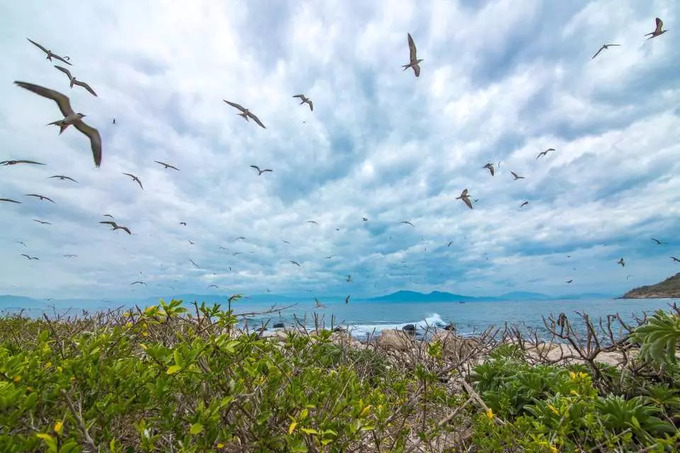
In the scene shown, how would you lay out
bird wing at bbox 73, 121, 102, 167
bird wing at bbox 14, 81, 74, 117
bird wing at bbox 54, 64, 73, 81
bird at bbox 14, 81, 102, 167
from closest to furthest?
1. bird wing at bbox 14, 81, 74, 117
2. bird at bbox 14, 81, 102, 167
3. bird wing at bbox 73, 121, 102, 167
4. bird wing at bbox 54, 64, 73, 81

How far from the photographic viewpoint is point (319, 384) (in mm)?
2979

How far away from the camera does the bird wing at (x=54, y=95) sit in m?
5.07

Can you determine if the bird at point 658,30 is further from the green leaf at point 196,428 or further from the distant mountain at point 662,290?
the distant mountain at point 662,290

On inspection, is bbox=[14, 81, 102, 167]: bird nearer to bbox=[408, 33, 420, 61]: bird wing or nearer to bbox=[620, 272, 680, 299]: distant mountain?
bbox=[408, 33, 420, 61]: bird wing

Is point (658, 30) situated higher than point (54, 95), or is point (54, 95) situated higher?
point (658, 30)

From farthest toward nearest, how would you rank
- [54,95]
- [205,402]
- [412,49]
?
[412,49] < [54,95] < [205,402]

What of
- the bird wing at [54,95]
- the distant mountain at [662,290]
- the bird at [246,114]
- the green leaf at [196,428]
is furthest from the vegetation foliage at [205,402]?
the distant mountain at [662,290]

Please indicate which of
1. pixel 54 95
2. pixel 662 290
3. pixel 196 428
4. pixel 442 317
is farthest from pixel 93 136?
pixel 662 290

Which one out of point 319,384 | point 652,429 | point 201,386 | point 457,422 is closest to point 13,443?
point 201,386

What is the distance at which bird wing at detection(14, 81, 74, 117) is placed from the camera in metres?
5.07

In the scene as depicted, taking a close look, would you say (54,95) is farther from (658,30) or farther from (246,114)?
(658,30)

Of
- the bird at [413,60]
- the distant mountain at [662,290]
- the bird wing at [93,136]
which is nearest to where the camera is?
the bird wing at [93,136]

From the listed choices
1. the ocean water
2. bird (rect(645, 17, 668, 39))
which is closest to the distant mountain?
the ocean water

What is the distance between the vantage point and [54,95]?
545 cm
